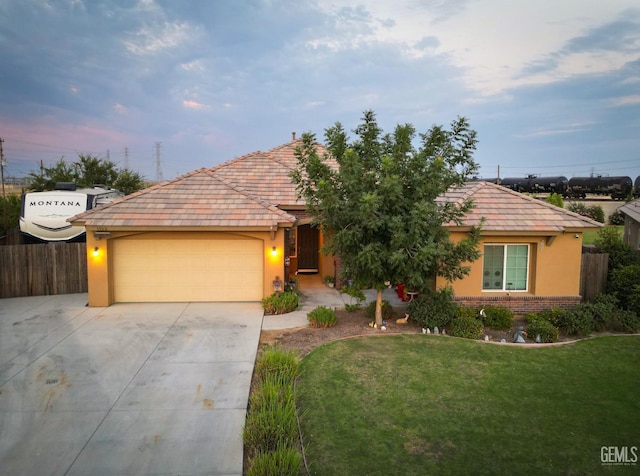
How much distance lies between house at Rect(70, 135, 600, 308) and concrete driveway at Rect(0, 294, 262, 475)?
56.1 inches

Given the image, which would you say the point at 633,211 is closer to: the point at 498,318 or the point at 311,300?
the point at 498,318

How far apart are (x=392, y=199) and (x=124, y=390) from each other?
637 centimetres

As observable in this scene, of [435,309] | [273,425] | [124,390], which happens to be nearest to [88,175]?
[124,390]

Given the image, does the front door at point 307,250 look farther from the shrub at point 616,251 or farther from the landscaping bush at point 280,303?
→ the shrub at point 616,251

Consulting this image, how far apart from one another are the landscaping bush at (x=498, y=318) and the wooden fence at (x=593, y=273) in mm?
3144

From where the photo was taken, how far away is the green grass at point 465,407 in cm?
509

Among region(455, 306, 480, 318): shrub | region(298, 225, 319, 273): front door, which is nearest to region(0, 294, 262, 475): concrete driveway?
region(455, 306, 480, 318): shrub

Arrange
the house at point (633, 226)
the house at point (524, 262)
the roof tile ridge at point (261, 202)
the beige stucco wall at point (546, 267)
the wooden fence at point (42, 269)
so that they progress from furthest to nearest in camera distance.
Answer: the house at point (633, 226), the wooden fence at point (42, 269), the roof tile ridge at point (261, 202), the beige stucco wall at point (546, 267), the house at point (524, 262)

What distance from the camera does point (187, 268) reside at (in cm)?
1277

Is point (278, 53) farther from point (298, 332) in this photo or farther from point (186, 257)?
point (298, 332)

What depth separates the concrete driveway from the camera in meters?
5.10

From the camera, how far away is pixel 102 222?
11852 mm

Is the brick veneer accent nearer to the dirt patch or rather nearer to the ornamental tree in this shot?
the dirt patch
